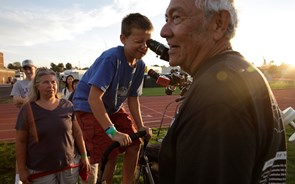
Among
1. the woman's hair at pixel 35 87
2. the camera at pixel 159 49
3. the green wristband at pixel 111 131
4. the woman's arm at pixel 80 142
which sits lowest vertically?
the woman's arm at pixel 80 142

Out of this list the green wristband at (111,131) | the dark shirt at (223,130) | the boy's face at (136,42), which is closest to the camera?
the dark shirt at (223,130)

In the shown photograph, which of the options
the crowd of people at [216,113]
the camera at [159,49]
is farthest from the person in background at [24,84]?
the crowd of people at [216,113]

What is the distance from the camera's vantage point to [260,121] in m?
0.96

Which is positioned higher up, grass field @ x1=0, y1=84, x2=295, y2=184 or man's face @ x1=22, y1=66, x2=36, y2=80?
man's face @ x1=22, y1=66, x2=36, y2=80

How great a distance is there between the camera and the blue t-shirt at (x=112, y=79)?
266 centimetres

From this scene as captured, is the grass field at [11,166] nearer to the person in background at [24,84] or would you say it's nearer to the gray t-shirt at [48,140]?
the person in background at [24,84]

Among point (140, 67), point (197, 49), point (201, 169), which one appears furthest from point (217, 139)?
point (140, 67)

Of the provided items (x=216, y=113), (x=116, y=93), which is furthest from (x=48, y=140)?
(x=216, y=113)

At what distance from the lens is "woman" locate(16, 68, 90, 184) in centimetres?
325

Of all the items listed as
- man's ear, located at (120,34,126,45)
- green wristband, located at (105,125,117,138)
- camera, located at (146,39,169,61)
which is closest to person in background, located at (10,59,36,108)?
man's ear, located at (120,34,126,45)

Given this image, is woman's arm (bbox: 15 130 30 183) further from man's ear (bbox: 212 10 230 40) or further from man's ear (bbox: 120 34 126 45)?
man's ear (bbox: 212 10 230 40)

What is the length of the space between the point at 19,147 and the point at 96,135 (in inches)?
35.4

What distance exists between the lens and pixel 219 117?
0.87m

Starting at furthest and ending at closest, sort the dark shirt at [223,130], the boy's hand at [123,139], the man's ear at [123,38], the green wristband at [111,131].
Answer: the man's ear at [123,38] < the green wristband at [111,131] < the boy's hand at [123,139] < the dark shirt at [223,130]
